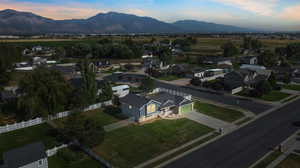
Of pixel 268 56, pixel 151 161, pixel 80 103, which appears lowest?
pixel 151 161

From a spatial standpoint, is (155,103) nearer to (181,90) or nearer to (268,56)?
(181,90)

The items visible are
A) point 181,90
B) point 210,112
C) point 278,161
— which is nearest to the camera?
point 278,161

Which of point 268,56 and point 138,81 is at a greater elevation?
point 268,56

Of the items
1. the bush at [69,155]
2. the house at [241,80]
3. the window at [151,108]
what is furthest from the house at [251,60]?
the bush at [69,155]

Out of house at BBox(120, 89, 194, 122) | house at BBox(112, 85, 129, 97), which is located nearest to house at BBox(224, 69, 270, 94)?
house at BBox(120, 89, 194, 122)

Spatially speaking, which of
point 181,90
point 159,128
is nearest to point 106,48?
point 181,90

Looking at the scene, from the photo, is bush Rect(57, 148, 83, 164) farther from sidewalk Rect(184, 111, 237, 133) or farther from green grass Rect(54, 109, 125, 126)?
sidewalk Rect(184, 111, 237, 133)

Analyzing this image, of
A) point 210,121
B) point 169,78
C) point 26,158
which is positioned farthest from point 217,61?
point 26,158

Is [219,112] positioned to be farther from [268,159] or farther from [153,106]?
[268,159]

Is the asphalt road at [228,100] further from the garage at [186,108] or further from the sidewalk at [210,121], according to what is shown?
the sidewalk at [210,121]
